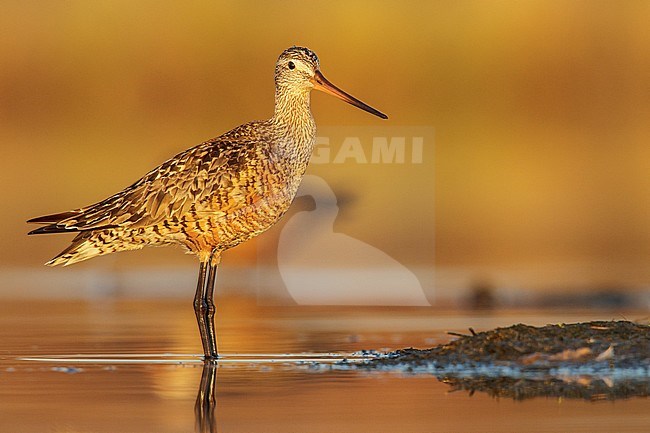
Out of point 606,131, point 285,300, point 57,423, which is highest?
point 606,131

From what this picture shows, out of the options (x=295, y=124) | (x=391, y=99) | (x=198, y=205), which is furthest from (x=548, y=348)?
(x=391, y=99)

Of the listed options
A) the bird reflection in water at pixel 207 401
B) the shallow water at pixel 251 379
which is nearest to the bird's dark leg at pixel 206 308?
the shallow water at pixel 251 379

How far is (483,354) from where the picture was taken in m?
10.2

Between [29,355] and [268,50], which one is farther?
[268,50]

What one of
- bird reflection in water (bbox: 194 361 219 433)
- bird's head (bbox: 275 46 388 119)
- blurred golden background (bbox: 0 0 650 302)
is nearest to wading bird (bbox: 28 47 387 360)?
bird's head (bbox: 275 46 388 119)

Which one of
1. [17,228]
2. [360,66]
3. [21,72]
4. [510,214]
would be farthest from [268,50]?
[17,228]

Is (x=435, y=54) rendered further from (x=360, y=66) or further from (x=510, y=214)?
(x=510, y=214)

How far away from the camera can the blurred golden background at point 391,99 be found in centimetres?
1997

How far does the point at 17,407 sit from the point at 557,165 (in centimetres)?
1461

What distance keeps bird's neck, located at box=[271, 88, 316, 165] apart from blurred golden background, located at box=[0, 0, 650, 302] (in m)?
5.62

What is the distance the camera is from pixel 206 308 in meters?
12.1

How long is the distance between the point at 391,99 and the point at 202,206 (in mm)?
11406

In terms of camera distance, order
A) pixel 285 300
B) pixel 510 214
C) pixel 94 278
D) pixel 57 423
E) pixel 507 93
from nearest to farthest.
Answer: pixel 57 423, pixel 285 300, pixel 94 278, pixel 510 214, pixel 507 93

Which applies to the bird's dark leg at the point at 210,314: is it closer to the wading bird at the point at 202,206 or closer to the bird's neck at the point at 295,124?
the wading bird at the point at 202,206
